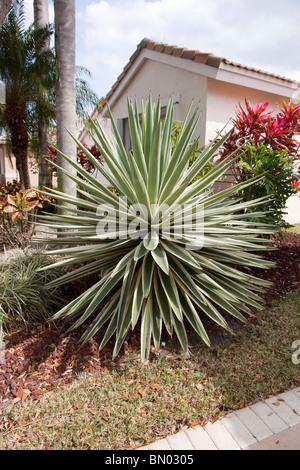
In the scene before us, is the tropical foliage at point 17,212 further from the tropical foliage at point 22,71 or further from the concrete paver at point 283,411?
the concrete paver at point 283,411

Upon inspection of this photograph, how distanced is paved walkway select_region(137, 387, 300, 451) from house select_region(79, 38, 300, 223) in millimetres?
4395

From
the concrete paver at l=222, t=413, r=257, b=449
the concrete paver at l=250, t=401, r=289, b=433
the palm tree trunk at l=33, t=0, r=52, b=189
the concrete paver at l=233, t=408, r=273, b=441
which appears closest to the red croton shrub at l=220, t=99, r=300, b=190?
the concrete paver at l=250, t=401, r=289, b=433

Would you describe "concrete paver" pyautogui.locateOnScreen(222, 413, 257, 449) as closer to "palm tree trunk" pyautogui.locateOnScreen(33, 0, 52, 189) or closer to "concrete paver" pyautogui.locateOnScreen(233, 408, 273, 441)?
"concrete paver" pyautogui.locateOnScreen(233, 408, 273, 441)

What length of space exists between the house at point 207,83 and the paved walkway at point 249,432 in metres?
4.40

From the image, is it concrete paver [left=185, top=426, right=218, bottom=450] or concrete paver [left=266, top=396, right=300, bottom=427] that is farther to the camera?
concrete paver [left=266, top=396, right=300, bottom=427]

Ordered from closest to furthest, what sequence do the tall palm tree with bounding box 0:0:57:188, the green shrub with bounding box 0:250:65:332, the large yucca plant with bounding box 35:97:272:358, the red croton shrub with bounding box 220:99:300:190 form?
1. the large yucca plant with bounding box 35:97:272:358
2. the green shrub with bounding box 0:250:65:332
3. the red croton shrub with bounding box 220:99:300:190
4. the tall palm tree with bounding box 0:0:57:188

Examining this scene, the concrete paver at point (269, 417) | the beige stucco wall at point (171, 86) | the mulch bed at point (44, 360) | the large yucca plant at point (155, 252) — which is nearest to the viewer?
the concrete paver at point (269, 417)

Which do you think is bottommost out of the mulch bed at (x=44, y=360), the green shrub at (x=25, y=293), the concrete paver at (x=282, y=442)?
the concrete paver at (x=282, y=442)

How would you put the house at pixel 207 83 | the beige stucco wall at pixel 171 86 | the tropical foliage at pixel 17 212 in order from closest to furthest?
the tropical foliage at pixel 17 212 < the house at pixel 207 83 < the beige stucco wall at pixel 171 86

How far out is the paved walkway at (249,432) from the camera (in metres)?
1.92

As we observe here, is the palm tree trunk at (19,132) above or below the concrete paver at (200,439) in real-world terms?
above

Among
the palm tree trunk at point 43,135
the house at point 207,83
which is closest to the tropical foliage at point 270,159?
the house at point 207,83

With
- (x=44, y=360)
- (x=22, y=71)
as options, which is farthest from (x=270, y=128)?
(x=22, y=71)

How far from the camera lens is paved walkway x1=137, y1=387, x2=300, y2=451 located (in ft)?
6.30
